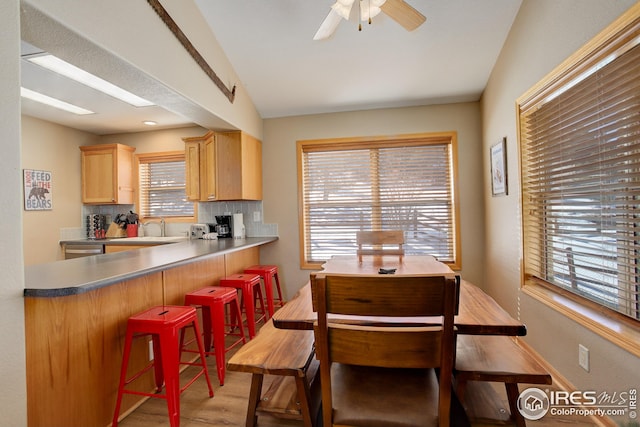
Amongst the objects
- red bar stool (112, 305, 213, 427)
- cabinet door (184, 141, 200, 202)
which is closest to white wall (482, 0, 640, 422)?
red bar stool (112, 305, 213, 427)

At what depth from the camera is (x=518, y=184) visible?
2.57 meters

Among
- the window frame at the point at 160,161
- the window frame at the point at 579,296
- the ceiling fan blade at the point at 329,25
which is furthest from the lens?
the window frame at the point at 160,161

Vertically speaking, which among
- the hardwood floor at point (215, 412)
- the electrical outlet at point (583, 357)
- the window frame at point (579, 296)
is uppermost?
the window frame at point (579, 296)

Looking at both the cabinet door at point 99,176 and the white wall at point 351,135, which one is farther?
the cabinet door at point 99,176

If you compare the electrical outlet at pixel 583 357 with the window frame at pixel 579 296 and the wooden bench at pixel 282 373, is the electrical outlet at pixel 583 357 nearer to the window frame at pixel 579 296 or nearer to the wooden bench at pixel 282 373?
the window frame at pixel 579 296

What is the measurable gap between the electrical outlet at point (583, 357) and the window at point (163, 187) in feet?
14.2

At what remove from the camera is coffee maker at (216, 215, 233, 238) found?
386 centimetres

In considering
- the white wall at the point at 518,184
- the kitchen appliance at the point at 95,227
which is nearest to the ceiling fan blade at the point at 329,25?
the white wall at the point at 518,184

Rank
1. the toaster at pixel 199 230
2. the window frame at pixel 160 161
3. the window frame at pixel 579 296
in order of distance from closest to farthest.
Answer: the window frame at pixel 579 296, the toaster at pixel 199 230, the window frame at pixel 160 161

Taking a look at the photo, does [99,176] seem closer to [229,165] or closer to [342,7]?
[229,165]

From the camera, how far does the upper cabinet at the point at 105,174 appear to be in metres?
4.19

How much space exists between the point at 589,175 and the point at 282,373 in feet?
6.88

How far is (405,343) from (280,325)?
606 mm

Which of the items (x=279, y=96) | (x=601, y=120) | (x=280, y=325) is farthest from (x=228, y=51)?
(x=601, y=120)
